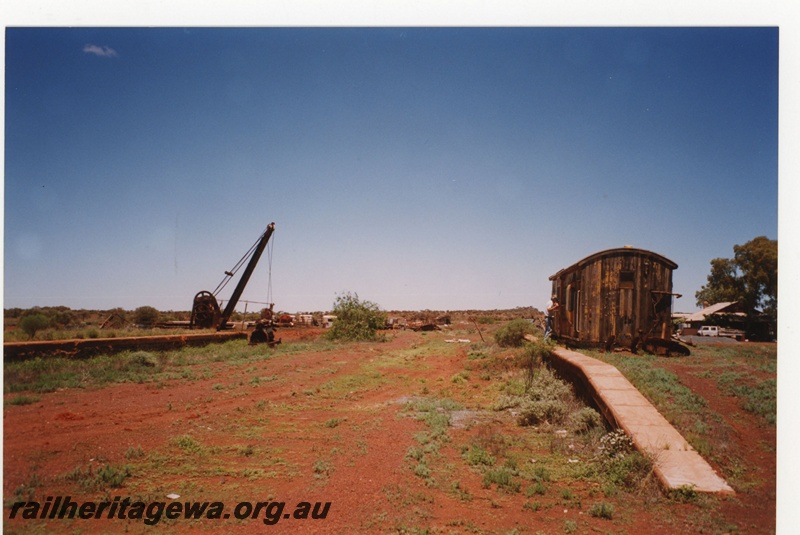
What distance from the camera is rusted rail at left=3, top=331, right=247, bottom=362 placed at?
410 inches

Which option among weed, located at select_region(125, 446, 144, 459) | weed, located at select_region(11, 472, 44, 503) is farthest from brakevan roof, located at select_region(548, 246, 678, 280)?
weed, located at select_region(11, 472, 44, 503)

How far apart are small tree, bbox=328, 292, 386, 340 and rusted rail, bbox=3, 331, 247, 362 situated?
27.7 feet

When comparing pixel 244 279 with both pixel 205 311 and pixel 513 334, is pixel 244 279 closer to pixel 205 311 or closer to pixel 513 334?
pixel 205 311

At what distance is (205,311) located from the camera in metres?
22.9

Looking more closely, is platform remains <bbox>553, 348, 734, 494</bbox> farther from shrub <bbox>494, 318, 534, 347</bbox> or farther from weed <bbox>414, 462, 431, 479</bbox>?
shrub <bbox>494, 318, 534, 347</bbox>

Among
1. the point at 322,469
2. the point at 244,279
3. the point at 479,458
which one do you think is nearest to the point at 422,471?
the point at 479,458

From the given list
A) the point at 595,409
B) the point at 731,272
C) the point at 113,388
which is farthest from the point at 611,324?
the point at 731,272

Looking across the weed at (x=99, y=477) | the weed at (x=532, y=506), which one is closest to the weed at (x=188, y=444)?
the weed at (x=99, y=477)

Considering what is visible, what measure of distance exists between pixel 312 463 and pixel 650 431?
14.7ft

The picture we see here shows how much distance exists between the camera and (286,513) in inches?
176

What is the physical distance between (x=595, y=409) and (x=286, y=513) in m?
5.25

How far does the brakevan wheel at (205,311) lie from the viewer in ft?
74.4

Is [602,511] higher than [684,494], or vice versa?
[684,494]
